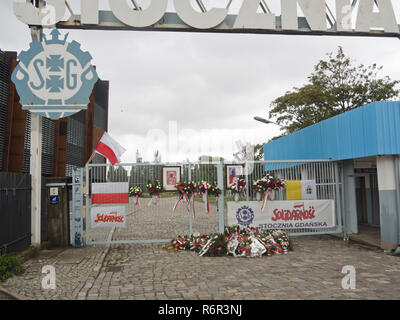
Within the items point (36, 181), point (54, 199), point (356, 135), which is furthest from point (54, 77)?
point (356, 135)

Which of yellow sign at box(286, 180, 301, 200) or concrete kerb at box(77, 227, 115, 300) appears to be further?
yellow sign at box(286, 180, 301, 200)

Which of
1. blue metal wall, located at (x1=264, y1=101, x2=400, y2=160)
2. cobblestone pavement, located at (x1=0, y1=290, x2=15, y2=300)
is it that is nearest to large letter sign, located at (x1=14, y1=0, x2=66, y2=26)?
cobblestone pavement, located at (x1=0, y1=290, x2=15, y2=300)

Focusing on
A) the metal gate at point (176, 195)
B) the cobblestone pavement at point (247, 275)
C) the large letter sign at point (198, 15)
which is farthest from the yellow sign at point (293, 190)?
the large letter sign at point (198, 15)

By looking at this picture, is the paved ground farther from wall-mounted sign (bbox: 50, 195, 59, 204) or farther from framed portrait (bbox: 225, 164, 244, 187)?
framed portrait (bbox: 225, 164, 244, 187)

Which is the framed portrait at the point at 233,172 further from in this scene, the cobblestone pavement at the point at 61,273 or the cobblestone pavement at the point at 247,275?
the cobblestone pavement at the point at 61,273

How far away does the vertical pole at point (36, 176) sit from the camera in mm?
9516

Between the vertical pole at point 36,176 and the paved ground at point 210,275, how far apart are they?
3.33 ft

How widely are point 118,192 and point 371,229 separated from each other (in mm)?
10030

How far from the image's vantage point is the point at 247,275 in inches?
276

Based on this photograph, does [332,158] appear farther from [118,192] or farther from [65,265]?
[65,265]

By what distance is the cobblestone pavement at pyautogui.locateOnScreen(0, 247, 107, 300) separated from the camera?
5885mm

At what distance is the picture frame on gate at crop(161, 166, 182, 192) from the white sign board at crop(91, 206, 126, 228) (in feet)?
5.10

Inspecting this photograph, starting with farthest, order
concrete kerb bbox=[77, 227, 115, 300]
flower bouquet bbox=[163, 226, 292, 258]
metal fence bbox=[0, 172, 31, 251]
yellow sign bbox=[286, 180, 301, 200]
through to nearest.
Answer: yellow sign bbox=[286, 180, 301, 200], flower bouquet bbox=[163, 226, 292, 258], metal fence bbox=[0, 172, 31, 251], concrete kerb bbox=[77, 227, 115, 300]
